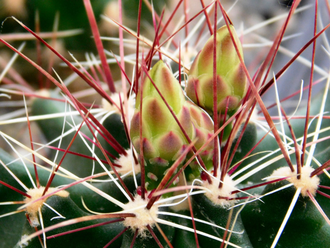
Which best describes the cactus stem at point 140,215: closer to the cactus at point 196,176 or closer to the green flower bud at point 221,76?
the cactus at point 196,176

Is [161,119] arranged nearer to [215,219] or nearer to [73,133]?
[215,219]

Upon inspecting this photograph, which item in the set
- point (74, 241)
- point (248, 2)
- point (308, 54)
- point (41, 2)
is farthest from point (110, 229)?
point (248, 2)

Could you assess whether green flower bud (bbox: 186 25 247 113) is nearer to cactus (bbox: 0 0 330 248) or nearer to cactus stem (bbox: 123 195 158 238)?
cactus (bbox: 0 0 330 248)

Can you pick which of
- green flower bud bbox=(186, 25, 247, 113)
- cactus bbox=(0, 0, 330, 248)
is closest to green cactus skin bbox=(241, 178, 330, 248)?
cactus bbox=(0, 0, 330, 248)

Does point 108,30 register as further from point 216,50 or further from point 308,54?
point 216,50

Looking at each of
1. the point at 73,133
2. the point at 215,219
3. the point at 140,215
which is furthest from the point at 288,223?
the point at 73,133

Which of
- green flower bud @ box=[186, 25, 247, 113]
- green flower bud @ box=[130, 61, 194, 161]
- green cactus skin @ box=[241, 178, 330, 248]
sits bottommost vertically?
green cactus skin @ box=[241, 178, 330, 248]

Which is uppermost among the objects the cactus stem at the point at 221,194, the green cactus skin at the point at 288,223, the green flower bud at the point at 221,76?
the green flower bud at the point at 221,76

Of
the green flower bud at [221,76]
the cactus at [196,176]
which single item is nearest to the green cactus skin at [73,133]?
the cactus at [196,176]
